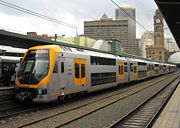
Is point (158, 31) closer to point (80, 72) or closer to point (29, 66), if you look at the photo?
point (80, 72)

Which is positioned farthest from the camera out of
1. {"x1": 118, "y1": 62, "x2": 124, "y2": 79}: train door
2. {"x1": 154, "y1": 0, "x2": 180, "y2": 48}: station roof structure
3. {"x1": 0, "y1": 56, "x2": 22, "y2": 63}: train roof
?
{"x1": 118, "y1": 62, "x2": 124, "y2": 79}: train door

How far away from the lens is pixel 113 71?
19.6 m

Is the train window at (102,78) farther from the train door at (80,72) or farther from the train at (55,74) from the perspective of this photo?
the train door at (80,72)

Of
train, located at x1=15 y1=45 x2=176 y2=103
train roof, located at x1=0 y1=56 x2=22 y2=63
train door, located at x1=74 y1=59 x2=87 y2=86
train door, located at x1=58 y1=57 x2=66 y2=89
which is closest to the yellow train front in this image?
train, located at x1=15 y1=45 x2=176 y2=103

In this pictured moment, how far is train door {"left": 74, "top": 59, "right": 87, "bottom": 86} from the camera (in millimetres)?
13250

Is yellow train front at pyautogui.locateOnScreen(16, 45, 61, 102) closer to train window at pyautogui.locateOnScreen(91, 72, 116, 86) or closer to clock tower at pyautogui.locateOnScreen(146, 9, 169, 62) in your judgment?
train window at pyautogui.locateOnScreen(91, 72, 116, 86)

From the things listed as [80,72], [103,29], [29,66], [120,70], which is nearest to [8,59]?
[29,66]

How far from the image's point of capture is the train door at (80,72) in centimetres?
1325

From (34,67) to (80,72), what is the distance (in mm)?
3456

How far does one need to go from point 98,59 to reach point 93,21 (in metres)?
150

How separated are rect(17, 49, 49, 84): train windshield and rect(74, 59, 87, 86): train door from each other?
2.42 m

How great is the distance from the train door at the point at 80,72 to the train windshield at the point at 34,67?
2.42 meters

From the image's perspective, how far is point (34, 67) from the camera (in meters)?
11.3

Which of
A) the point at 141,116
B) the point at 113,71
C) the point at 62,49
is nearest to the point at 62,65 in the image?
the point at 62,49
